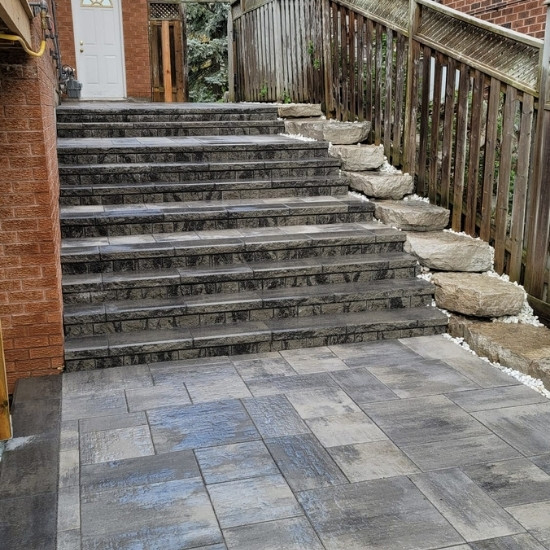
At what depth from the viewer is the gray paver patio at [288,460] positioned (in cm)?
245

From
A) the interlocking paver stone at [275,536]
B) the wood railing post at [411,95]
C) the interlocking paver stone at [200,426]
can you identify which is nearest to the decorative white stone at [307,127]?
the wood railing post at [411,95]

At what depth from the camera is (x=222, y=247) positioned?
4852 mm

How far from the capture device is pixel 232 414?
3404mm

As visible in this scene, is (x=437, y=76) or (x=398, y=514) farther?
(x=437, y=76)

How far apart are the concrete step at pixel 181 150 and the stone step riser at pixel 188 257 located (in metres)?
1.62

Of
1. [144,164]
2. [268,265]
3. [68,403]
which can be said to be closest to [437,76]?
[268,265]

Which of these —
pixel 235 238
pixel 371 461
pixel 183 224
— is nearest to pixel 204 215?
pixel 183 224

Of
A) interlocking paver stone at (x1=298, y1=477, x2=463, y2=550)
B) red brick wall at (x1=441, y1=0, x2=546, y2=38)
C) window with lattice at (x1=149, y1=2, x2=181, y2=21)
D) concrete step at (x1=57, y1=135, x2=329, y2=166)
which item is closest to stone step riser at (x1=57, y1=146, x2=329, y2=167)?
concrete step at (x1=57, y1=135, x2=329, y2=166)

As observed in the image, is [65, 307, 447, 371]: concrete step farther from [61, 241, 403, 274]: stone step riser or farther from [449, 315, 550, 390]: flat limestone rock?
[61, 241, 403, 274]: stone step riser

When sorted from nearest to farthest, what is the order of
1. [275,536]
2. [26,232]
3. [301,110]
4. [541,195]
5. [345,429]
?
[275,536], [345,429], [26,232], [541,195], [301,110]

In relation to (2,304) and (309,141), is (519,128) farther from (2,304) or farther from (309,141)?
(2,304)

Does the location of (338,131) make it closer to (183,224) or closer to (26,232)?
(183,224)

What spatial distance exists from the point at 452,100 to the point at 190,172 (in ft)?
7.73

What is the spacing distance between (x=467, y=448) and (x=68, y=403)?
2.10m
